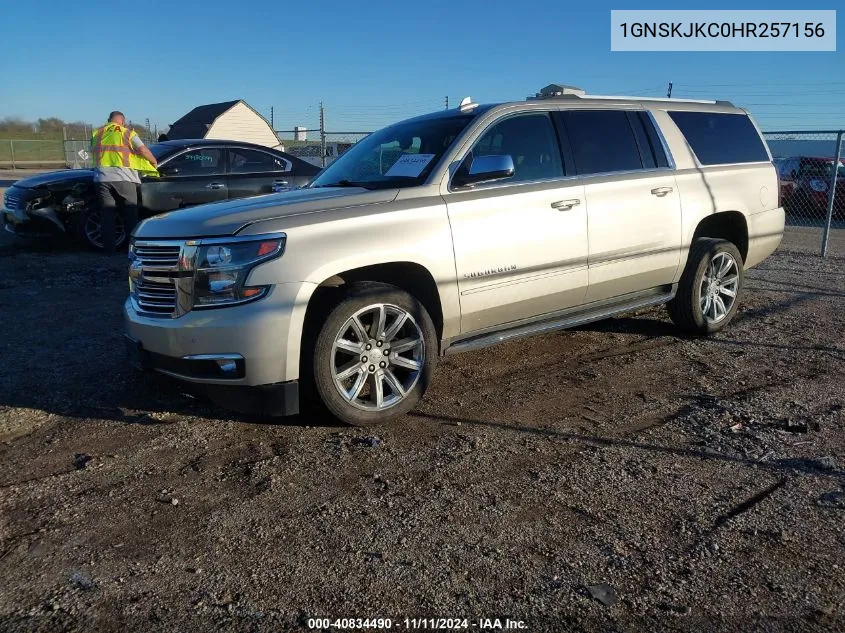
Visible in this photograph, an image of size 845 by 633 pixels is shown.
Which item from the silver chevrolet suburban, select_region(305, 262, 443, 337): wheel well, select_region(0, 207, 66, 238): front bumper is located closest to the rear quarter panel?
the silver chevrolet suburban

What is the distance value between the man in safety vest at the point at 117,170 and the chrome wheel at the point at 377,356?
21.5 feet

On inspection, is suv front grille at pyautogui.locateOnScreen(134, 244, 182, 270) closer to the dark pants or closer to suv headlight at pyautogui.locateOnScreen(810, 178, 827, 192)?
the dark pants

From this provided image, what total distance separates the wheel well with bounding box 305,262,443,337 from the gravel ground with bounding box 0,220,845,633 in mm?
664

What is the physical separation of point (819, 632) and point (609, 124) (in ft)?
13.2

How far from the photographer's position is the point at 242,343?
3.70 m

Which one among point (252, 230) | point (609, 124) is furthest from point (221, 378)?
point (609, 124)

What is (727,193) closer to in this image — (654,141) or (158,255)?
(654,141)

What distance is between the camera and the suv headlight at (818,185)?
15.5 metres

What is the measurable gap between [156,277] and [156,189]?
6288 millimetres

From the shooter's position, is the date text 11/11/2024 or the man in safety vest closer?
the date text 11/11/2024

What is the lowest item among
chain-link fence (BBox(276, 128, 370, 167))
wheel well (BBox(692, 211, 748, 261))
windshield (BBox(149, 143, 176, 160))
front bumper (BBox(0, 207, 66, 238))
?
wheel well (BBox(692, 211, 748, 261))

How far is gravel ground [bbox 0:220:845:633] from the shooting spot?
2.52 meters

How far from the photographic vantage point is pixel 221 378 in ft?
12.4

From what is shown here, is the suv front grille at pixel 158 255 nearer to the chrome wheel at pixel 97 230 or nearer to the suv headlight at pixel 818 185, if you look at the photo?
the chrome wheel at pixel 97 230
